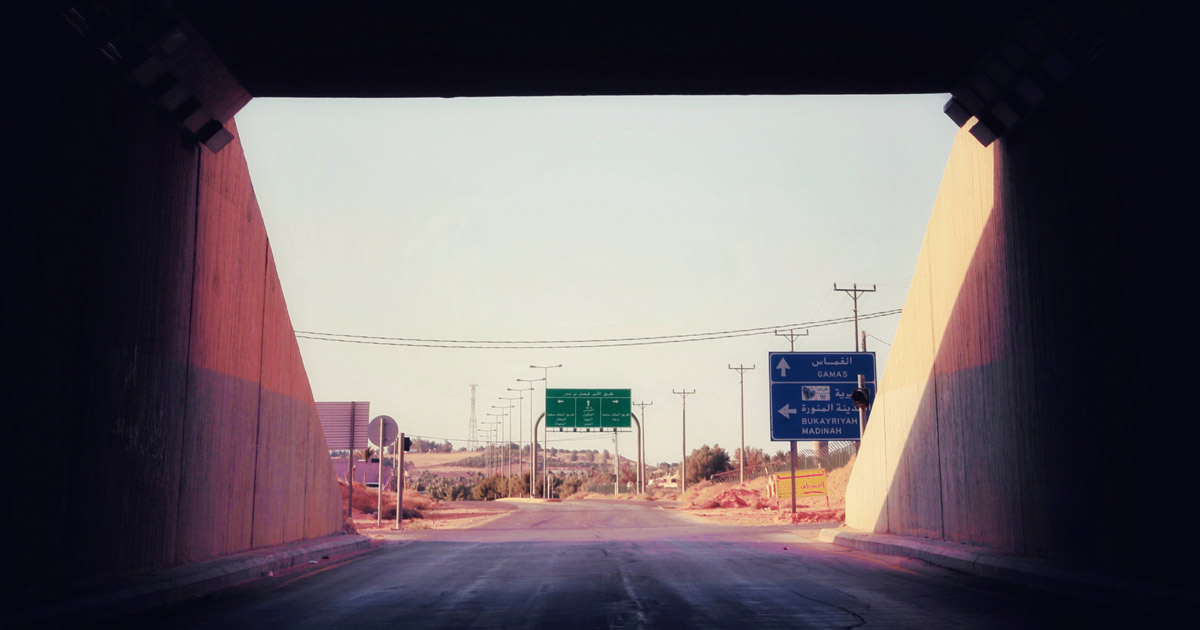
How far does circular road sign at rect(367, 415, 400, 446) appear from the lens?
95.8 ft

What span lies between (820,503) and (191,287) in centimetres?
5028

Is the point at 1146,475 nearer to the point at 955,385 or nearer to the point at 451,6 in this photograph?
the point at 955,385

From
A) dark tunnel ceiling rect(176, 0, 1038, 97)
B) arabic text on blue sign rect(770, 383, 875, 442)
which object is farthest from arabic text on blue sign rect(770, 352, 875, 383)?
dark tunnel ceiling rect(176, 0, 1038, 97)

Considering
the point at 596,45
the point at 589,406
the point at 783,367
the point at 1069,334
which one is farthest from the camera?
the point at 589,406

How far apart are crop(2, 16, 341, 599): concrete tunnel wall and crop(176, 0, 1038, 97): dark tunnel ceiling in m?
1.76

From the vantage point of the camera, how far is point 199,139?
49.2 ft

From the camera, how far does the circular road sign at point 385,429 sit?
95.8 ft

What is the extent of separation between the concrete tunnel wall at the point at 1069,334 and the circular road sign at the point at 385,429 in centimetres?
1524

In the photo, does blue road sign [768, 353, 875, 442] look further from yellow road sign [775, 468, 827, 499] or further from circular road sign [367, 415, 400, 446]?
yellow road sign [775, 468, 827, 499]

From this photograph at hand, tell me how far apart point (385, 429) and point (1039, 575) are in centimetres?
2018

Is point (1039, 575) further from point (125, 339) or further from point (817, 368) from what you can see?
point (817, 368)

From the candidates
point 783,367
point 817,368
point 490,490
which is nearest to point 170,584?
point 783,367

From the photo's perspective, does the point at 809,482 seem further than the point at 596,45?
Yes

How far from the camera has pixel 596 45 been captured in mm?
14156
